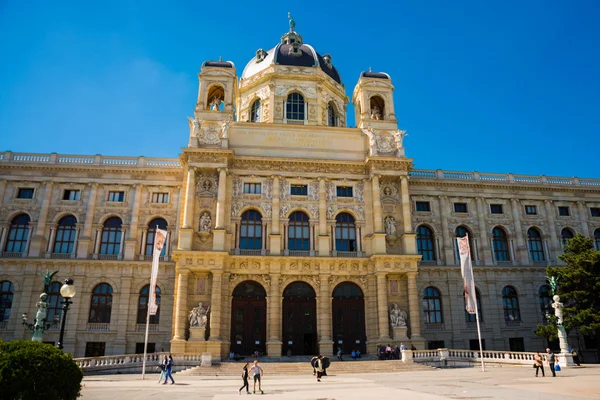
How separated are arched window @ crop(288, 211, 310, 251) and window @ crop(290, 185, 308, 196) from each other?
1.65 m

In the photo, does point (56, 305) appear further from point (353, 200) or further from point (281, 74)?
point (281, 74)

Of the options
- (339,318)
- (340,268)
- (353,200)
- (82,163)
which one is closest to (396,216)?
(353,200)

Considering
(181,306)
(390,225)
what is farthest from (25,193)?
(390,225)

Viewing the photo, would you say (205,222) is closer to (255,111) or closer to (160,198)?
(160,198)

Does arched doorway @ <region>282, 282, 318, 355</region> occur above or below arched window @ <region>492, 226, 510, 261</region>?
below

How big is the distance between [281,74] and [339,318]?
2511cm

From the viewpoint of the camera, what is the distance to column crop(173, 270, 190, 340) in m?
32.0

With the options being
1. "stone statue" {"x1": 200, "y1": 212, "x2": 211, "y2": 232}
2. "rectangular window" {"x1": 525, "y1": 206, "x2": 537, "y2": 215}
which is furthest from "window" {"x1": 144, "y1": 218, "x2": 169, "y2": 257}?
"rectangular window" {"x1": 525, "y1": 206, "x2": 537, "y2": 215}

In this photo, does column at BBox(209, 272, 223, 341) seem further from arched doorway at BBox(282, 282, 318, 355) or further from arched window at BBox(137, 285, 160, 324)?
arched window at BBox(137, 285, 160, 324)

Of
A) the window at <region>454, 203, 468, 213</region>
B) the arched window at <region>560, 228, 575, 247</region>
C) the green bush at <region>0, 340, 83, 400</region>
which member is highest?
the window at <region>454, 203, 468, 213</region>

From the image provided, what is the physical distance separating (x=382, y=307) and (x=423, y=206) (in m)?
12.1

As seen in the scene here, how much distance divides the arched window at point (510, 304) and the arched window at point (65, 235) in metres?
38.3

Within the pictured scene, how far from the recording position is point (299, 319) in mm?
35094

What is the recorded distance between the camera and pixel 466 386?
1817 centimetres
